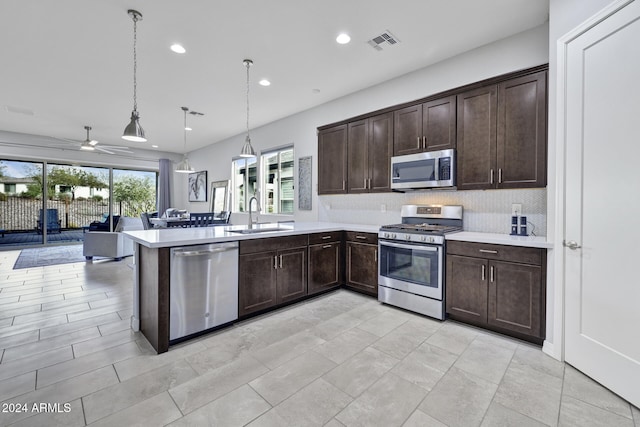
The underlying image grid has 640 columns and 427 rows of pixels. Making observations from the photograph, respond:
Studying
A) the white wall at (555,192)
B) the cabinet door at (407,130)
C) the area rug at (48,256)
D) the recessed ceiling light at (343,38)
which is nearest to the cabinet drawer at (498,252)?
the white wall at (555,192)

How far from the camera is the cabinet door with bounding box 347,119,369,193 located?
3951 millimetres

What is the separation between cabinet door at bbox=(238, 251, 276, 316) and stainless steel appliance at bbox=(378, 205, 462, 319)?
130cm

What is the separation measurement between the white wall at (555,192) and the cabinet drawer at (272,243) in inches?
92.5

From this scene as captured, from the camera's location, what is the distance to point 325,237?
3656 millimetres

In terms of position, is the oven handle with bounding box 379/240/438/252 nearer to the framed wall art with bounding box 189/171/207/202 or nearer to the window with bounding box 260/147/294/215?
the window with bounding box 260/147/294/215

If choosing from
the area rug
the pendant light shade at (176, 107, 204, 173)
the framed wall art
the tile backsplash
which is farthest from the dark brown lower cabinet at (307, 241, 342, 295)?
the framed wall art

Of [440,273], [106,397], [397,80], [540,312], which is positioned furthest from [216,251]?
[397,80]

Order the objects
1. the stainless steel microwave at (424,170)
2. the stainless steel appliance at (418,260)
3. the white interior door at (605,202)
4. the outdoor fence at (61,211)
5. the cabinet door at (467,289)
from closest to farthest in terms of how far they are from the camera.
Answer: the white interior door at (605,202), the cabinet door at (467,289), the stainless steel appliance at (418,260), the stainless steel microwave at (424,170), the outdoor fence at (61,211)

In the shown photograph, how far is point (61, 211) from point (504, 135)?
10.3m

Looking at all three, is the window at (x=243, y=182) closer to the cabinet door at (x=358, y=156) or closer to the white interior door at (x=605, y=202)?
the cabinet door at (x=358, y=156)

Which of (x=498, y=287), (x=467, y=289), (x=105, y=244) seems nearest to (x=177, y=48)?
(x=467, y=289)

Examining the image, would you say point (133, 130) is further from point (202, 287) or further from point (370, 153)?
point (370, 153)

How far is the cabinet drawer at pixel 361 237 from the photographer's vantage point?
11.6ft

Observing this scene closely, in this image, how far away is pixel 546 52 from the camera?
2.72m
